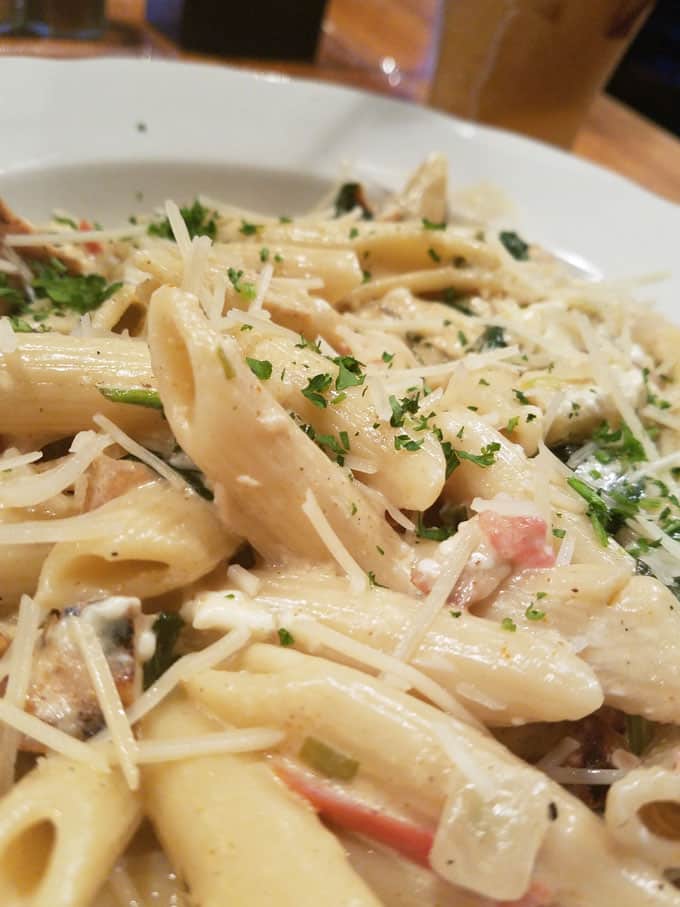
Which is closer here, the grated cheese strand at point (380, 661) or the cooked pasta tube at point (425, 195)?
the grated cheese strand at point (380, 661)

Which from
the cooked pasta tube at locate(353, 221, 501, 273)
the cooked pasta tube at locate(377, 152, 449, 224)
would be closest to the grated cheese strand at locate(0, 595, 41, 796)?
the cooked pasta tube at locate(353, 221, 501, 273)

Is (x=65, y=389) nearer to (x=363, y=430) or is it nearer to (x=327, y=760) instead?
(x=363, y=430)

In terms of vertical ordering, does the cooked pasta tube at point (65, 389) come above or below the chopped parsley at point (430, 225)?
below

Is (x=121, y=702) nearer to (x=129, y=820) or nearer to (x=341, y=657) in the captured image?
(x=129, y=820)

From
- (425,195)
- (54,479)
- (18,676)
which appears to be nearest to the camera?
(18,676)

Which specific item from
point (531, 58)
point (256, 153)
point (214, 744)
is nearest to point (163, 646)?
point (214, 744)

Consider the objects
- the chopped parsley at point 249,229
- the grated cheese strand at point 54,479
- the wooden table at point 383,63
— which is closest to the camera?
the grated cheese strand at point 54,479

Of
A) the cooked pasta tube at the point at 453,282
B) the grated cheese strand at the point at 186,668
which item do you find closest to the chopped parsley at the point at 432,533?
the grated cheese strand at the point at 186,668

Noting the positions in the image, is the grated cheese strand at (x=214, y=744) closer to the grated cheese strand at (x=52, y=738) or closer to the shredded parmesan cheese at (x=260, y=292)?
the grated cheese strand at (x=52, y=738)
